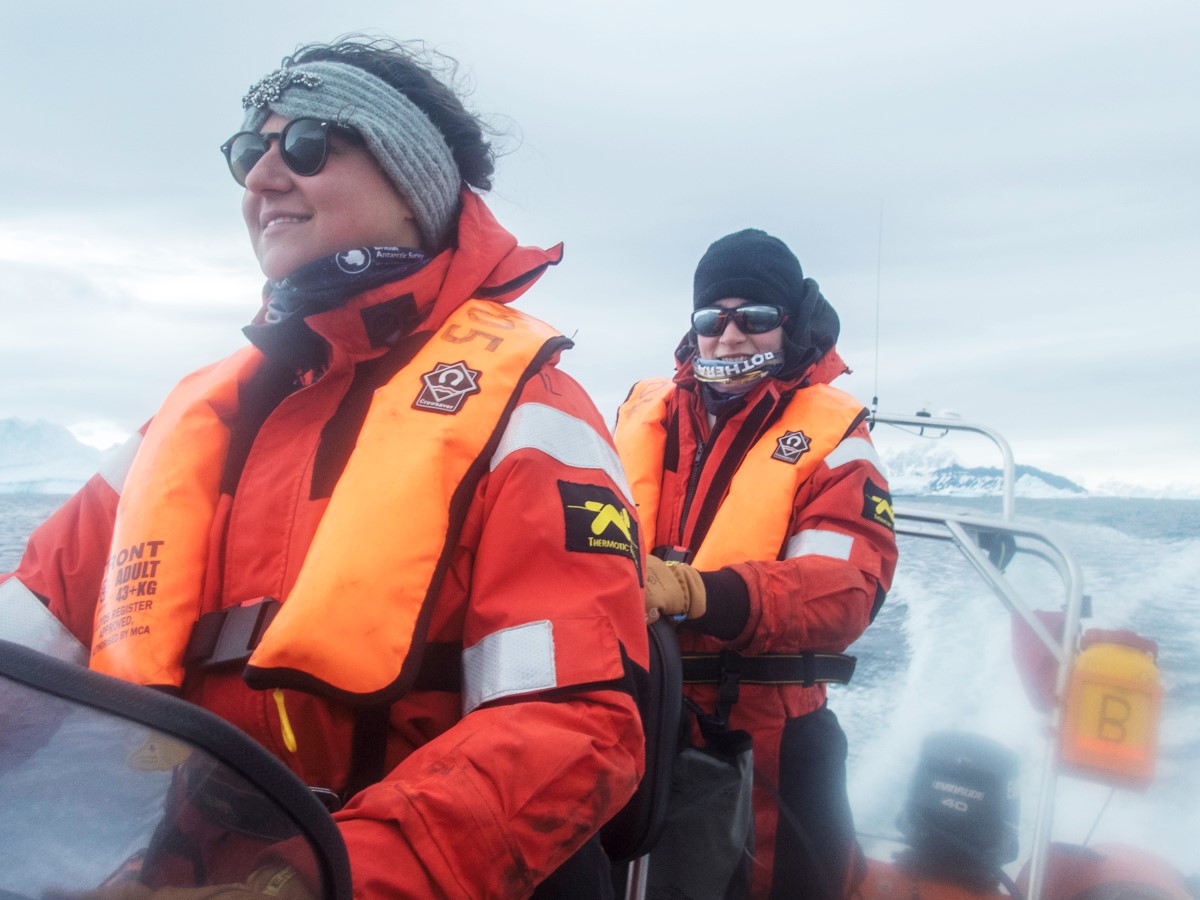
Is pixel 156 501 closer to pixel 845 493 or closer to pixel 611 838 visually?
pixel 611 838

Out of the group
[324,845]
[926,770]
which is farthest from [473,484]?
[926,770]

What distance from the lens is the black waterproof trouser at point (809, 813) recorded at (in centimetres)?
223

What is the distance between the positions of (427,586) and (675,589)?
0.87 m

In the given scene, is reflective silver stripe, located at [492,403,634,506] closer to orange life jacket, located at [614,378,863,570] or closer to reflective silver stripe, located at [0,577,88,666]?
reflective silver stripe, located at [0,577,88,666]

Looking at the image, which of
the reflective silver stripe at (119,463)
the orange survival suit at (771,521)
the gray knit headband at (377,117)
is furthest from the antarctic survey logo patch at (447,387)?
the orange survival suit at (771,521)

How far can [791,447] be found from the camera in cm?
241

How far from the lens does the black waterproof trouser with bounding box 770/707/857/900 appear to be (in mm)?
2229

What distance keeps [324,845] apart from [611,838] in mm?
728

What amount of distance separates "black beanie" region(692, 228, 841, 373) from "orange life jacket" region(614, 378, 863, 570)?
142mm

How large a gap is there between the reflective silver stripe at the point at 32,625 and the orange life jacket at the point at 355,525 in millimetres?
113

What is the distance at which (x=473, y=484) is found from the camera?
3.58 feet

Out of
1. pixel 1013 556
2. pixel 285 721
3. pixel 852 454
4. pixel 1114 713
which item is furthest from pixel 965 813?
pixel 285 721

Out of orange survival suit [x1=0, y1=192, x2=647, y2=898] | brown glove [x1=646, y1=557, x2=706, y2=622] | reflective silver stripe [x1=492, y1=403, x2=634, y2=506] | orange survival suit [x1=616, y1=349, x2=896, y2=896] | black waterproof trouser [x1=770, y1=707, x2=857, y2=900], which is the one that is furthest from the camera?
→ black waterproof trouser [x1=770, y1=707, x2=857, y2=900]

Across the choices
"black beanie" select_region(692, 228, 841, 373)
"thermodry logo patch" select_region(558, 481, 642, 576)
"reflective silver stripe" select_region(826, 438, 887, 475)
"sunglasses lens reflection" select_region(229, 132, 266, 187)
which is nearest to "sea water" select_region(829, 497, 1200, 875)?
"reflective silver stripe" select_region(826, 438, 887, 475)
